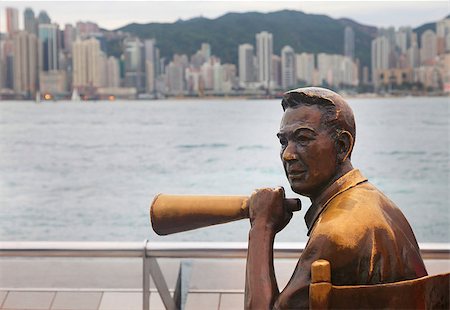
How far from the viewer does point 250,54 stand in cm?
798

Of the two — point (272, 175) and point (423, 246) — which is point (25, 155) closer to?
point (272, 175)

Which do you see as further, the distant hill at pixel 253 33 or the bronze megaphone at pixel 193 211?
the distant hill at pixel 253 33

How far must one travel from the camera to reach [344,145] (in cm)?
128

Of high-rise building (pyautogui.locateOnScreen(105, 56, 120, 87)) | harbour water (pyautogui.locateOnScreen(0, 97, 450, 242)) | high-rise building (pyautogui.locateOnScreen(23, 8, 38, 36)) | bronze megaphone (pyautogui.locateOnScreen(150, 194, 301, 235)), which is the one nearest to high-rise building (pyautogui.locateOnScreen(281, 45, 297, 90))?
harbour water (pyautogui.locateOnScreen(0, 97, 450, 242))

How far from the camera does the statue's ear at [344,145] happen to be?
127 cm

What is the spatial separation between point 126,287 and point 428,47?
587 cm

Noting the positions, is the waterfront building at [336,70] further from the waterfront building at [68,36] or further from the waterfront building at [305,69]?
the waterfront building at [68,36]

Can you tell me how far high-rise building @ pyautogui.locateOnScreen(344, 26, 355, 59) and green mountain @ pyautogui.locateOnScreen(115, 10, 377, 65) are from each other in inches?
1.7

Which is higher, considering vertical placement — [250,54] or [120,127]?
[250,54]

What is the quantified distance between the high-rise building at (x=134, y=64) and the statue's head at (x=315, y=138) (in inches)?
257

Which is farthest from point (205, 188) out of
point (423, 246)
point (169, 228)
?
point (169, 228)

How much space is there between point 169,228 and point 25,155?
27.6ft

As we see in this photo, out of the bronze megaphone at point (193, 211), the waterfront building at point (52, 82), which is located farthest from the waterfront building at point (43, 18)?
the bronze megaphone at point (193, 211)

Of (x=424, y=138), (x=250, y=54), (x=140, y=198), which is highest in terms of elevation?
(x=250, y=54)
